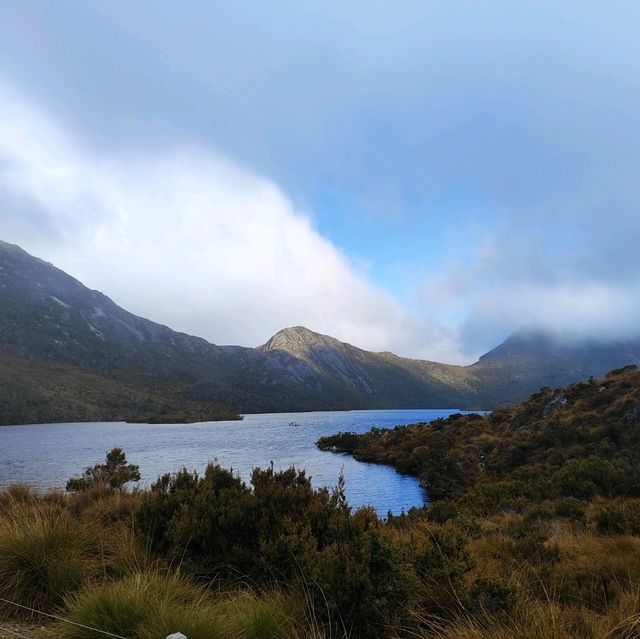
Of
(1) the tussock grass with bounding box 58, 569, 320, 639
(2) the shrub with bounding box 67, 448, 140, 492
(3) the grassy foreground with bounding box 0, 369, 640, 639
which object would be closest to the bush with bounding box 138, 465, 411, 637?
(3) the grassy foreground with bounding box 0, 369, 640, 639

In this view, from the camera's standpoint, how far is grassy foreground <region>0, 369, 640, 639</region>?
3570 mm

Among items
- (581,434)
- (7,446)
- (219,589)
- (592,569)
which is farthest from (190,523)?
(7,446)

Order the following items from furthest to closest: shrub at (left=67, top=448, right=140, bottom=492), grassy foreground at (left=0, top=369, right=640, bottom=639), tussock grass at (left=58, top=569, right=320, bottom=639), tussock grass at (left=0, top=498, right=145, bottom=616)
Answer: shrub at (left=67, top=448, right=140, bottom=492), tussock grass at (left=0, top=498, right=145, bottom=616), grassy foreground at (left=0, top=369, right=640, bottom=639), tussock grass at (left=58, top=569, right=320, bottom=639)

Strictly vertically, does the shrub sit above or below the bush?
below

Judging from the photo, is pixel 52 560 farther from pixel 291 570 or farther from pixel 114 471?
pixel 114 471

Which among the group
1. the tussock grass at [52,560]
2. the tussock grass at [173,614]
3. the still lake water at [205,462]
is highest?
the tussock grass at [173,614]

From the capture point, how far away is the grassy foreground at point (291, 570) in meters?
3.57

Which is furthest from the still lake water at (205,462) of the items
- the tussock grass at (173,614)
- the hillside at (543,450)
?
the tussock grass at (173,614)

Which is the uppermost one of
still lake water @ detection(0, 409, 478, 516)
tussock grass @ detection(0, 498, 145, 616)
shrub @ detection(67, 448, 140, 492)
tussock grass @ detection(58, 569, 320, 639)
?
tussock grass @ detection(58, 569, 320, 639)

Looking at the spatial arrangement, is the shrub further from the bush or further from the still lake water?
the bush

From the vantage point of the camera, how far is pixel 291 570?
5.00m

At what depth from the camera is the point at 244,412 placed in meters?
178

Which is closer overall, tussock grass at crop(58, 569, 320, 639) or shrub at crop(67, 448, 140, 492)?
tussock grass at crop(58, 569, 320, 639)

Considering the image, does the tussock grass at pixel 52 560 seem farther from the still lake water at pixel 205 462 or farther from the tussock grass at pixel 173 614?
the still lake water at pixel 205 462
